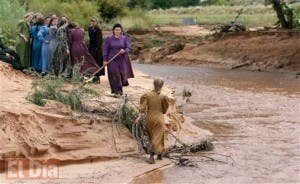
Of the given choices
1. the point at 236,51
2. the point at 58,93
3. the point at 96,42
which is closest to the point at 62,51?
the point at 96,42

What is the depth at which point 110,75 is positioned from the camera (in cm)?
1263

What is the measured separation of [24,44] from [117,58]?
281 centimetres

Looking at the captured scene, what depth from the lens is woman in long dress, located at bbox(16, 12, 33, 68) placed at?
14320 millimetres

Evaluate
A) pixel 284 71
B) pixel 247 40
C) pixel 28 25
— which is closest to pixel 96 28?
pixel 28 25

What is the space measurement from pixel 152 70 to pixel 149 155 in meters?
17.3

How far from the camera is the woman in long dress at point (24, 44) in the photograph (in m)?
14.3

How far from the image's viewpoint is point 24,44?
1432 cm

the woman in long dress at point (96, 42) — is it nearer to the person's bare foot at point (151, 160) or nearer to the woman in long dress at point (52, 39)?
the woman in long dress at point (52, 39)

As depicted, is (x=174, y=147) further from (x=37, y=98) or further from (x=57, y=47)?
(x=57, y=47)

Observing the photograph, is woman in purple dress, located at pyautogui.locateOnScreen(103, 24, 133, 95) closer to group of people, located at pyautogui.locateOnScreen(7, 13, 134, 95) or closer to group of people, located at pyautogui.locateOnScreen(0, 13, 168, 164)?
group of people, located at pyautogui.locateOnScreen(0, 13, 168, 164)

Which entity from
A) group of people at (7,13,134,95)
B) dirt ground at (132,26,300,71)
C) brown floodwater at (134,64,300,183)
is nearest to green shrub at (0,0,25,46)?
group of people at (7,13,134,95)

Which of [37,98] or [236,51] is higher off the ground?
[37,98]

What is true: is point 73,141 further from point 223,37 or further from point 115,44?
point 223,37

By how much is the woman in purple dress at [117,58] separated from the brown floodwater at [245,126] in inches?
67.6
